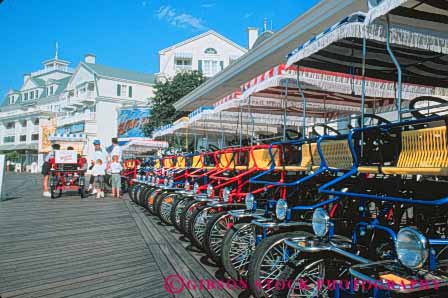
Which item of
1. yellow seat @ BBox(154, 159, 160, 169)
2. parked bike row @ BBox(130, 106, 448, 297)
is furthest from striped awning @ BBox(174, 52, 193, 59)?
parked bike row @ BBox(130, 106, 448, 297)

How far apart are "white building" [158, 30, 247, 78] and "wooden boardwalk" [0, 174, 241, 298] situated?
32932 millimetres

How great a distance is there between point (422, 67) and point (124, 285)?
532 cm

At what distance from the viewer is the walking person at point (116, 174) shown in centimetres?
1198

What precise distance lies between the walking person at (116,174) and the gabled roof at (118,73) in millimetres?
33593

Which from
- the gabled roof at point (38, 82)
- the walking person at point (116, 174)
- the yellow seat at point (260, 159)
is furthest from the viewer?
the gabled roof at point (38, 82)

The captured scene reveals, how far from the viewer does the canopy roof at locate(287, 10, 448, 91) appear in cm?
346

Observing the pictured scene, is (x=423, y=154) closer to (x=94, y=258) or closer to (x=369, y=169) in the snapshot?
(x=369, y=169)

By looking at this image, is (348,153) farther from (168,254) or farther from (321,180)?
(168,254)

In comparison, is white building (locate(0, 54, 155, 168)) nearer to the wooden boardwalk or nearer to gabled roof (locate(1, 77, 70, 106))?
gabled roof (locate(1, 77, 70, 106))

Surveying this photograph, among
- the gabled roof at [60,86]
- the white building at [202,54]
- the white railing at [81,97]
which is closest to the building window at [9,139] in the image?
the gabled roof at [60,86]

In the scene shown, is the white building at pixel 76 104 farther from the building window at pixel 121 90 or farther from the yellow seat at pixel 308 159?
the yellow seat at pixel 308 159

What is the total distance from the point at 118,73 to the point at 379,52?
1801 inches

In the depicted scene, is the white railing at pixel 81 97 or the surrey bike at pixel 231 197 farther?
the white railing at pixel 81 97

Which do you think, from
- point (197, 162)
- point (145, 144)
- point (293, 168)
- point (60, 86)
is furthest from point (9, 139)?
point (293, 168)
